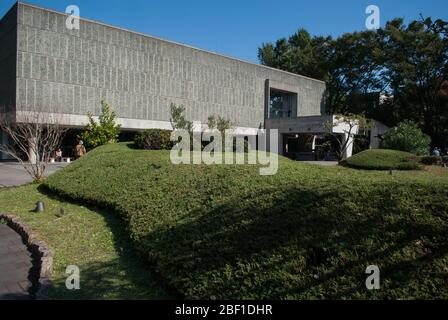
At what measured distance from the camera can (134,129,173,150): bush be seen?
1555cm

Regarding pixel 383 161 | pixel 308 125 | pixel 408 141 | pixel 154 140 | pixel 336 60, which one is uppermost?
pixel 336 60

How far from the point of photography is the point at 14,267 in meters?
5.11

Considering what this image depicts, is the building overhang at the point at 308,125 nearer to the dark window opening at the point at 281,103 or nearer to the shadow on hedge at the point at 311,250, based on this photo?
the dark window opening at the point at 281,103

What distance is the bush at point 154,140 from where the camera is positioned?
1555cm

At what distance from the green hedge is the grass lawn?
0.96 feet

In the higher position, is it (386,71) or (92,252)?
(386,71)

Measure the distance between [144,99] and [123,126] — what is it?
2967 mm

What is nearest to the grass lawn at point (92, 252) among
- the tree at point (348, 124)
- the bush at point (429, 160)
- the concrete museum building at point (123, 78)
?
the concrete museum building at point (123, 78)

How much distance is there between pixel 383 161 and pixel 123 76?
2120 centimetres

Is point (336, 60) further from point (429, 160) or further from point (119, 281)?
point (119, 281)

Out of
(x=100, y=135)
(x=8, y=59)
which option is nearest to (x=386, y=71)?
(x=100, y=135)

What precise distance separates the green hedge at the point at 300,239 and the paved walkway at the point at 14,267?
1497 millimetres

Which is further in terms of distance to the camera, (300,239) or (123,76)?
(123,76)
